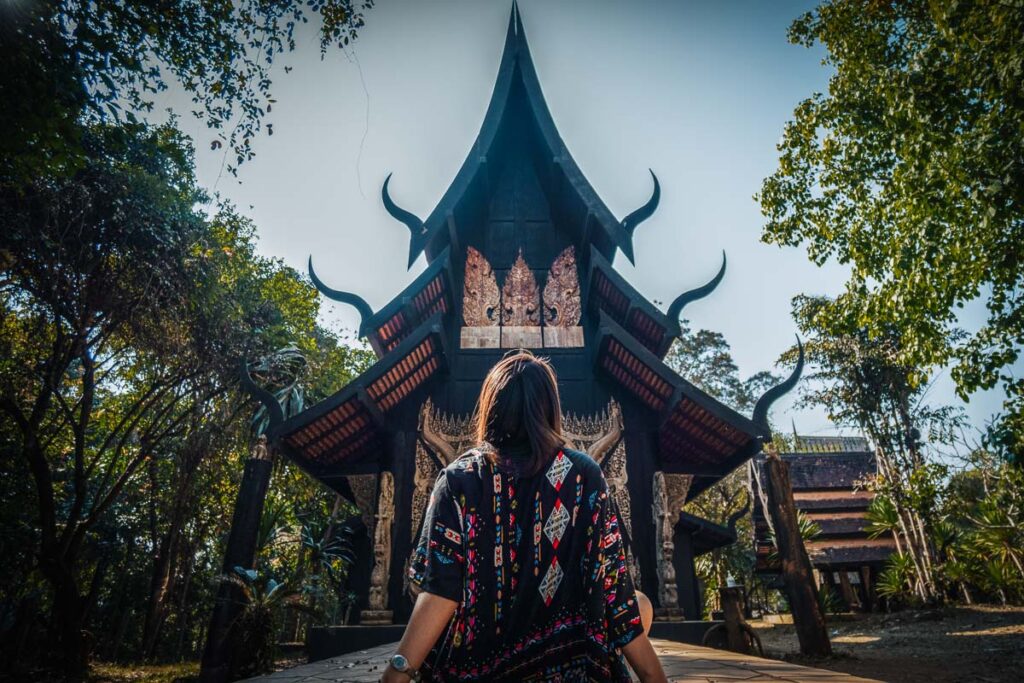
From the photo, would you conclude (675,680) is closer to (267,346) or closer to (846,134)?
(846,134)

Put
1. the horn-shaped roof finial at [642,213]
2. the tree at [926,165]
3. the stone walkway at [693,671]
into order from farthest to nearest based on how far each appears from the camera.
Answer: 1. the horn-shaped roof finial at [642,213]
2. the tree at [926,165]
3. the stone walkway at [693,671]

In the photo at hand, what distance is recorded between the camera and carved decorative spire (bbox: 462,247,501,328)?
862 centimetres

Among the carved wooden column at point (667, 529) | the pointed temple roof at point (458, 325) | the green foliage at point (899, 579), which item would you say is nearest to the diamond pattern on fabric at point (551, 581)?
the pointed temple roof at point (458, 325)

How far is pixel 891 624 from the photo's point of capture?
1555 centimetres

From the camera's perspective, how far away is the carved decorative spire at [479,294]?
28.3 feet

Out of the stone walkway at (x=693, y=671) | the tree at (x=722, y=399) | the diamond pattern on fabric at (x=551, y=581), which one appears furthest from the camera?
the tree at (x=722, y=399)

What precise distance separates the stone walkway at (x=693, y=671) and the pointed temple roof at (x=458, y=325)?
294 centimetres

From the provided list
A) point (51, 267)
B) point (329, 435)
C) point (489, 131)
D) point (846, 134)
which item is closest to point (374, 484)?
point (329, 435)

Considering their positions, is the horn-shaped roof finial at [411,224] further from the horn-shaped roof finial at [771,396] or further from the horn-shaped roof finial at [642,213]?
the horn-shaped roof finial at [771,396]

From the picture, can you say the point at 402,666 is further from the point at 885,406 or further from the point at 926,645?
the point at 885,406

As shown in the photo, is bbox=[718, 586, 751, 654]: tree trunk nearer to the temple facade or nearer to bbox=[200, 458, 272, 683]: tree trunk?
the temple facade

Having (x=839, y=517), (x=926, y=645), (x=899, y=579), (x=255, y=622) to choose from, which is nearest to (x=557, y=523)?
(x=255, y=622)

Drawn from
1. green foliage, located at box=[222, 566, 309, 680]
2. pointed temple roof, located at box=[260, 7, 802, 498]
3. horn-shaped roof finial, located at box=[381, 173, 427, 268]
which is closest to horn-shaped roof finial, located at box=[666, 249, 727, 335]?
pointed temple roof, located at box=[260, 7, 802, 498]

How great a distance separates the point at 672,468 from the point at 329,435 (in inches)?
200
